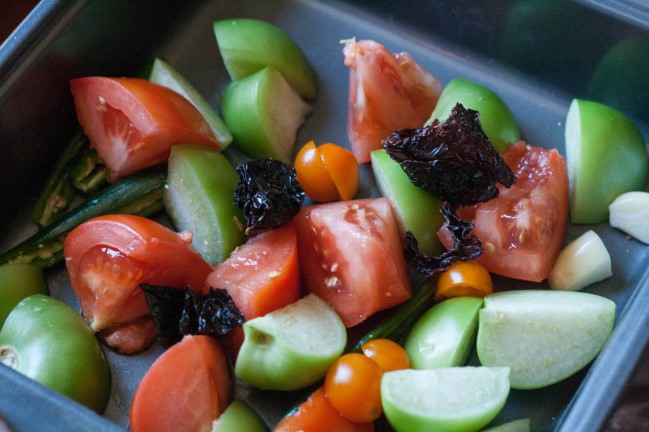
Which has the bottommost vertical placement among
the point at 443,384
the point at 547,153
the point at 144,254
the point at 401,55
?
the point at 443,384

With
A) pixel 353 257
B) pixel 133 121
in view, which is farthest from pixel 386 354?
pixel 133 121

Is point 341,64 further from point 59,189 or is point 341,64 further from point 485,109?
point 59,189

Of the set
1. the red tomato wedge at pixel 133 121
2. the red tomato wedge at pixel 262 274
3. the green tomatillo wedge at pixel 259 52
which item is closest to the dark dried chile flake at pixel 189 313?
the red tomato wedge at pixel 262 274

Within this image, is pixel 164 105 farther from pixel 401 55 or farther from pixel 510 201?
pixel 510 201

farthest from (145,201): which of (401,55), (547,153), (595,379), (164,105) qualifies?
(595,379)

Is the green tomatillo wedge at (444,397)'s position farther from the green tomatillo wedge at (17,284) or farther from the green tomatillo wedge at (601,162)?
Answer: the green tomatillo wedge at (17,284)

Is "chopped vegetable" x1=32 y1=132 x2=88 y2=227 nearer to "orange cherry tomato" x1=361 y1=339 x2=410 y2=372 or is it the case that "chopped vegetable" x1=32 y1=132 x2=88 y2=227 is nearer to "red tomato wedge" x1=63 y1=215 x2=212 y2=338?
"red tomato wedge" x1=63 y1=215 x2=212 y2=338
